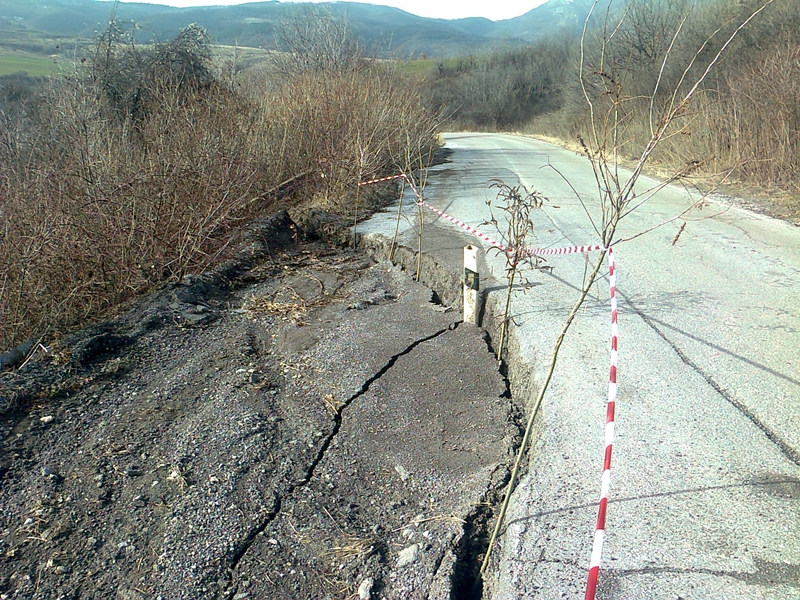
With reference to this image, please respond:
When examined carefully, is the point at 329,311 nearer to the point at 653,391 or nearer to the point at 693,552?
the point at 653,391

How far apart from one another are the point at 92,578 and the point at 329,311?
10.3 ft

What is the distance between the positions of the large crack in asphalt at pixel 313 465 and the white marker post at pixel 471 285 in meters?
0.17

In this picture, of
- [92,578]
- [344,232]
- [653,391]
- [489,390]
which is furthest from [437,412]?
[344,232]

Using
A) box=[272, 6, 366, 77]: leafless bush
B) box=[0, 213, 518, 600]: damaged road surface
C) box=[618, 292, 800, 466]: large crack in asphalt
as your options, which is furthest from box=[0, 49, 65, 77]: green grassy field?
box=[618, 292, 800, 466]: large crack in asphalt

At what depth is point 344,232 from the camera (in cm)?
800

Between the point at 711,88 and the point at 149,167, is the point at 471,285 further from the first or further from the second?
the point at 711,88

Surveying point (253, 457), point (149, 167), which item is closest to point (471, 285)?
point (253, 457)

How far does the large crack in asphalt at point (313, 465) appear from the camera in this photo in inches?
105

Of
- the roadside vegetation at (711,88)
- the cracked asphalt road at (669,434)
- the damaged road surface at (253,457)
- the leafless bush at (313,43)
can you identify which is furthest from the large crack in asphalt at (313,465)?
the leafless bush at (313,43)

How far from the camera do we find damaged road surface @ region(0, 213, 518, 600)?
2633mm

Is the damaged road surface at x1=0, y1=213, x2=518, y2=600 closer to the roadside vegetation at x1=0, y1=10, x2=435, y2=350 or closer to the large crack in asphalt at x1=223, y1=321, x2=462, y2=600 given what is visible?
the large crack in asphalt at x1=223, y1=321, x2=462, y2=600

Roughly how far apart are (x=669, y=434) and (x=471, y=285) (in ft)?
6.66

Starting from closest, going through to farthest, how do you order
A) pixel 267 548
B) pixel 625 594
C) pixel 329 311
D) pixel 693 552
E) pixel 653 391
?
pixel 625 594 → pixel 693 552 → pixel 267 548 → pixel 653 391 → pixel 329 311

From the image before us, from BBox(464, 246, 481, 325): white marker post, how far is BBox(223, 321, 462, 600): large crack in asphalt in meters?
0.17
